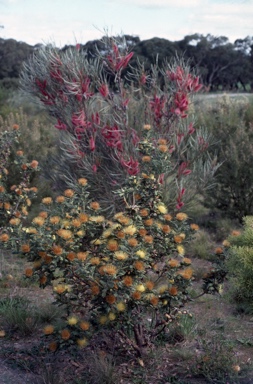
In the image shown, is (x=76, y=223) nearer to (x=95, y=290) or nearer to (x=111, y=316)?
(x=95, y=290)

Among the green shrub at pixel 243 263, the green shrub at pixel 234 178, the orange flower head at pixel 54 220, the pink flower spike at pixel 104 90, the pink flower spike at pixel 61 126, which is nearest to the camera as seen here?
the orange flower head at pixel 54 220

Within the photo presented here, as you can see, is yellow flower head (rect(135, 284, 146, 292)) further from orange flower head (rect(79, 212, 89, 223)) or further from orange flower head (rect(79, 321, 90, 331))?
orange flower head (rect(79, 212, 89, 223))

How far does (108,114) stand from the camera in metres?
6.34

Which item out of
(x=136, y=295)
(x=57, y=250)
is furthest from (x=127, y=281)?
(x=57, y=250)

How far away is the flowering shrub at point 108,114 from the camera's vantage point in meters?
6.07

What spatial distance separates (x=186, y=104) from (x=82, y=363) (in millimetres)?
2948

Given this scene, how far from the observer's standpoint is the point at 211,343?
164 inches

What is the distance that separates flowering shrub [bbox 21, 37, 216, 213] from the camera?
6.07m

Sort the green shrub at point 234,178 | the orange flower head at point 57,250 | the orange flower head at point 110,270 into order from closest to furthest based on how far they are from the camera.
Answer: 1. the orange flower head at point 110,270
2. the orange flower head at point 57,250
3. the green shrub at point 234,178

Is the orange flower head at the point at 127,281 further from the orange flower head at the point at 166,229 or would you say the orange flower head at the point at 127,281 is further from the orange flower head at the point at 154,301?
the orange flower head at the point at 166,229

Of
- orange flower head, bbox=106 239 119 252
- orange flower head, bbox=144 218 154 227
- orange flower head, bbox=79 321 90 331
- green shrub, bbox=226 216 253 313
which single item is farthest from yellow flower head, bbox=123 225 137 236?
green shrub, bbox=226 216 253 313

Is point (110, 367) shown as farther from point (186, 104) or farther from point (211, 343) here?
point (186, 104)

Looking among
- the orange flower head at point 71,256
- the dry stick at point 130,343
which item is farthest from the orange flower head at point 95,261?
the dry stick at point 130,343

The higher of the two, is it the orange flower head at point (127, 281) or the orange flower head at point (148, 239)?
the orange flower head at point (148, 239)
